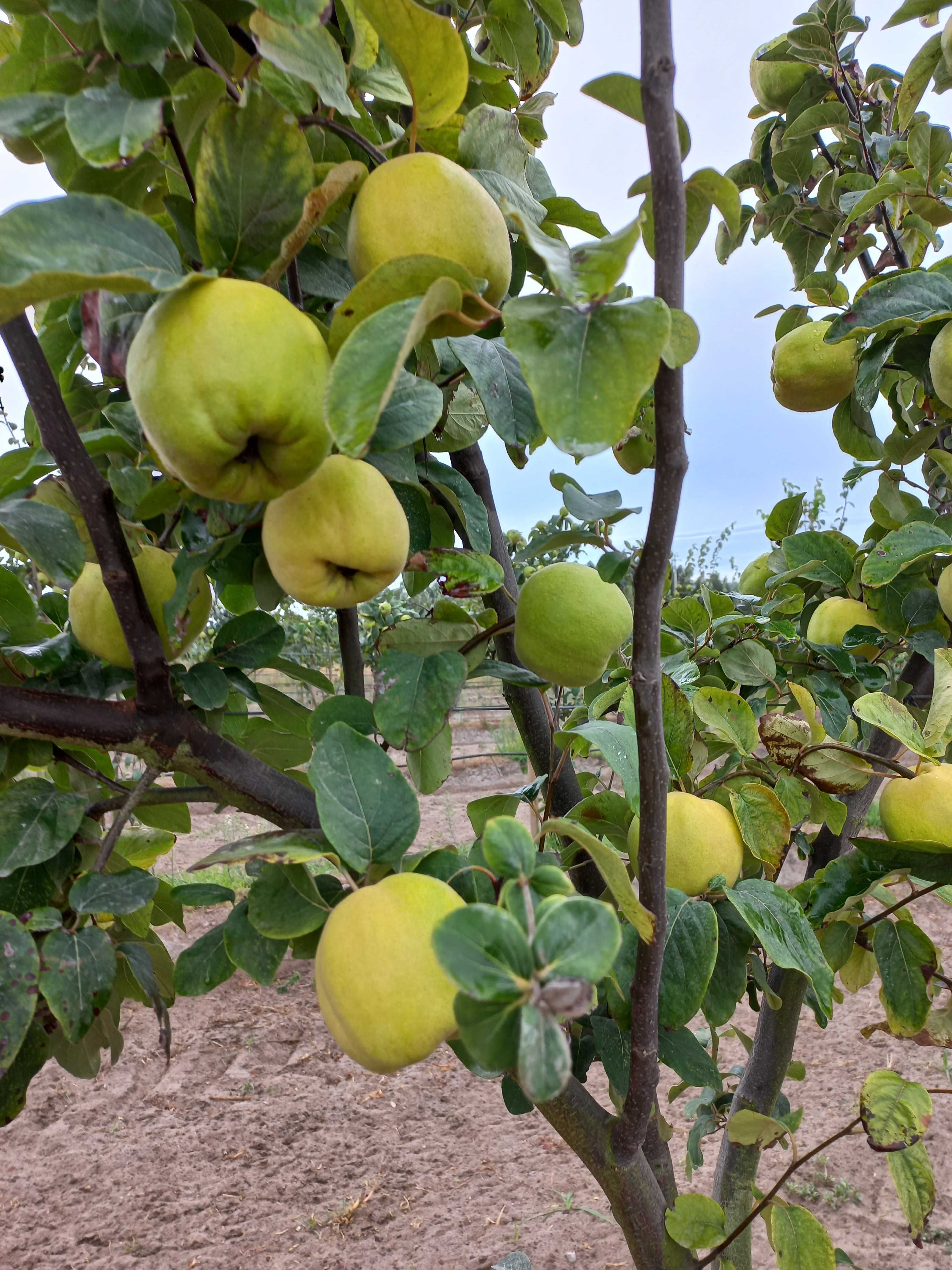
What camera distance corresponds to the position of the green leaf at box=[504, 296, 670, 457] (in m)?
0.34

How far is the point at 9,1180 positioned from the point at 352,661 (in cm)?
197

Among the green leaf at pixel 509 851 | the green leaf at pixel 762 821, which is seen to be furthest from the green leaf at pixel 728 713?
the green leaf at pixel 509 851

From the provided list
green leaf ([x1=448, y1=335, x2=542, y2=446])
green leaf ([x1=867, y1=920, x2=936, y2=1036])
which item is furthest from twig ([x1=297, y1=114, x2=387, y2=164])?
green leaf ([x1=867, y1=920, x2=936, y2=1036])

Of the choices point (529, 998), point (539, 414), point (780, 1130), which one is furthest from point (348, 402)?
point (780, 1130)

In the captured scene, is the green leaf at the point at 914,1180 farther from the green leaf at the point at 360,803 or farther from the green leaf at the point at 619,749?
the green leaf at the point at 360,803

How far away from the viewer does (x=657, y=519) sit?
1.29ft

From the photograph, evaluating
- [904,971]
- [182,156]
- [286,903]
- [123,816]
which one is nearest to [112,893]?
[123,816]

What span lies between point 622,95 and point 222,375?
0.26 m

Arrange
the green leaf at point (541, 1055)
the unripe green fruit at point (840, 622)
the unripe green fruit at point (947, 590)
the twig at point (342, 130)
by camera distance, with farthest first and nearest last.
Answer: the unripe green fruit at point (840, 622) → the unripe green fruit at point (947, 590) → the twig at point (342, 130) → the green leaf at point (541, 1055)

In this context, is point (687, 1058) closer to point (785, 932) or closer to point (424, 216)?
point (785, 932)

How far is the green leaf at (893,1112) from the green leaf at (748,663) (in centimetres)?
43

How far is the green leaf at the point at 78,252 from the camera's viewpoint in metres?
0.33

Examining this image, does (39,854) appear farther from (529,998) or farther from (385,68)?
(385,68)

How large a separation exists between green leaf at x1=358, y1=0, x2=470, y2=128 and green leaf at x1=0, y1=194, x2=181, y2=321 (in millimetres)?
188
